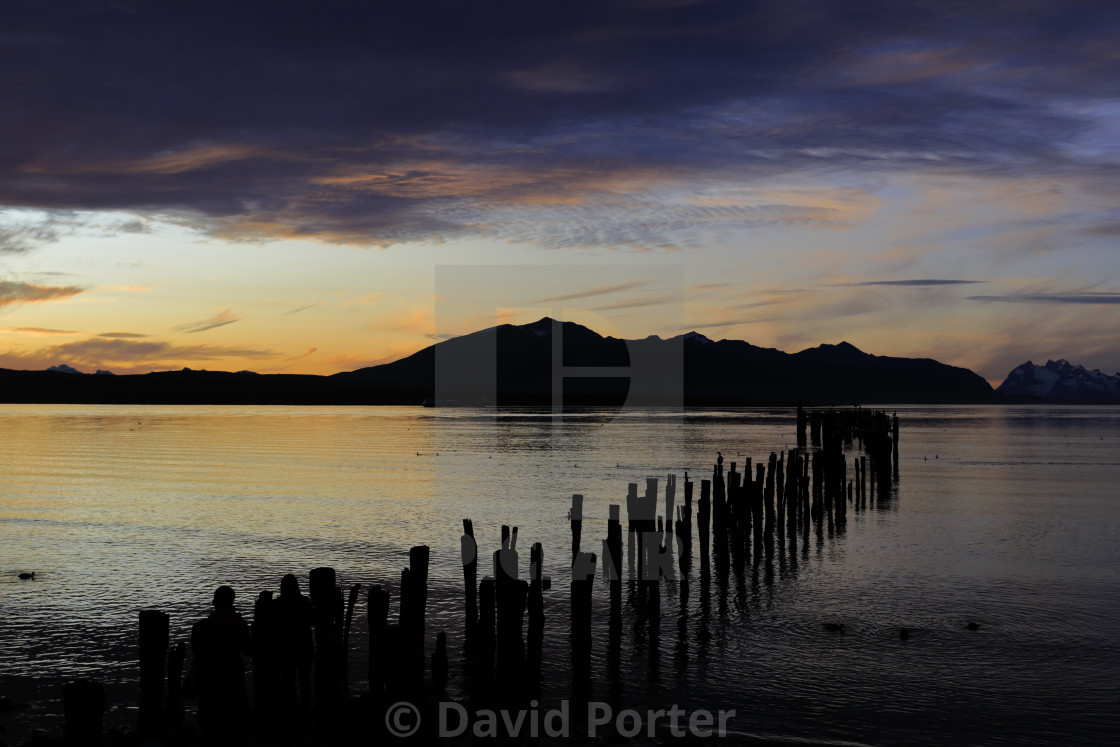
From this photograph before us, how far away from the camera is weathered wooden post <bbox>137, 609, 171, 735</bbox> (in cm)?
1050

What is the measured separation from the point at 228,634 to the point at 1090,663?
13160mm

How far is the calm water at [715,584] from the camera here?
1284 centimetres

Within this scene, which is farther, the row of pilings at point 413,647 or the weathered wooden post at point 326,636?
the weathered wooden post at point 326,636

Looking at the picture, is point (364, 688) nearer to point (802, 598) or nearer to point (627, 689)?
point (627, 689)

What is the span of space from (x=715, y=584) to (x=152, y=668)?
12.9 meters

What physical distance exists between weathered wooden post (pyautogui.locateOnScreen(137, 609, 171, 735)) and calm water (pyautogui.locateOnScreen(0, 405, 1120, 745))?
1.39 meters

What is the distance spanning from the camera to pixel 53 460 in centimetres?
5097

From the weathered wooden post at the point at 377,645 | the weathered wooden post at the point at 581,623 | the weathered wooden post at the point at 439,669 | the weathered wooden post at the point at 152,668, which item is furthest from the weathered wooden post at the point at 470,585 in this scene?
the weathered wooden post at the point at 152,668

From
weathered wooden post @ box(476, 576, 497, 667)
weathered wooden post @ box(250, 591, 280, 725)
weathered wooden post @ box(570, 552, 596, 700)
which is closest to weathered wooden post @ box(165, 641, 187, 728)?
weathered wooden post @ box(250, 591, 280, 725)

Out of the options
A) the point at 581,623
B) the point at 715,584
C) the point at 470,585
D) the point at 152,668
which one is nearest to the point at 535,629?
the point at 581,623

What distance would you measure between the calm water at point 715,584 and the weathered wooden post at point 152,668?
1393 millimetres

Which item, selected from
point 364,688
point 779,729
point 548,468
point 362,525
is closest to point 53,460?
point 548,468

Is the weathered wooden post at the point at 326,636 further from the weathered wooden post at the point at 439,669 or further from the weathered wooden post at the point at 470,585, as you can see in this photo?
the weathered wooden post at the point at 470,585

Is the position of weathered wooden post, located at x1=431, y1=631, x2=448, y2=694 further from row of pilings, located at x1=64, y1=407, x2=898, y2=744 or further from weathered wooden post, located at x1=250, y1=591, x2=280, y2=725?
weathered wooden post, located at x1=250, y1=591, x2=280, y2=725
